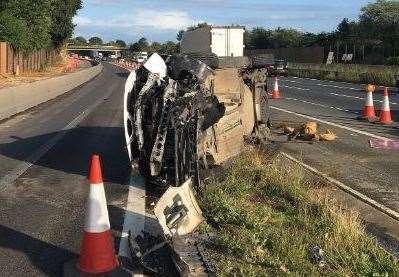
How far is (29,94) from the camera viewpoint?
2155 centimetres

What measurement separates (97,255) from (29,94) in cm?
1749

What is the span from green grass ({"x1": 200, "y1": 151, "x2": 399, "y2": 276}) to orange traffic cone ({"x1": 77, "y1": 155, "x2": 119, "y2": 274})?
2.95 ft

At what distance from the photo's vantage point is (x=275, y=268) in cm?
490

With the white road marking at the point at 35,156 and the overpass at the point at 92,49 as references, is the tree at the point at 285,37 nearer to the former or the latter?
the overpass at the point at 92,49

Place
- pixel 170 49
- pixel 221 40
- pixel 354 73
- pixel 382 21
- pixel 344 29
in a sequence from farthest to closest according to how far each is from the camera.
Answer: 1. pixel 344 29
2. pixel 382 21
3. pixel 170 49
4. pixel 354 73
5. pixel 221 40

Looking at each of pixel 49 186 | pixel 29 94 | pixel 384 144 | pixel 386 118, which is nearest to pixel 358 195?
pixel 49 186

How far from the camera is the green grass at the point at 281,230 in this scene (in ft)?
16.2

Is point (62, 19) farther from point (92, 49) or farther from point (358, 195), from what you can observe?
point (92, 49)

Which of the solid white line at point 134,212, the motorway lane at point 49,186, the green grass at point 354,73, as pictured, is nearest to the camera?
the motorway lane at point 49,186

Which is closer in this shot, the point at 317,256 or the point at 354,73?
the point at 317,256

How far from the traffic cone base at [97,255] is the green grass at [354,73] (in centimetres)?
3125

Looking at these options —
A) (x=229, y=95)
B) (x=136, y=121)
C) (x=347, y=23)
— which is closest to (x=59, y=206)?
(x=136, y=121)

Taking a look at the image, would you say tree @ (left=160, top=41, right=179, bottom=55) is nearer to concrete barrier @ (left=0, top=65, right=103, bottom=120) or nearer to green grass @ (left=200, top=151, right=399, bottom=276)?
green grass @ (left=200, top=151, right=399, bottom=276)

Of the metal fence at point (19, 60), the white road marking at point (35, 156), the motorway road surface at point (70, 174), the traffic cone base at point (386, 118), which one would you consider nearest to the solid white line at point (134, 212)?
the motorway road surface at point (70, 174)
